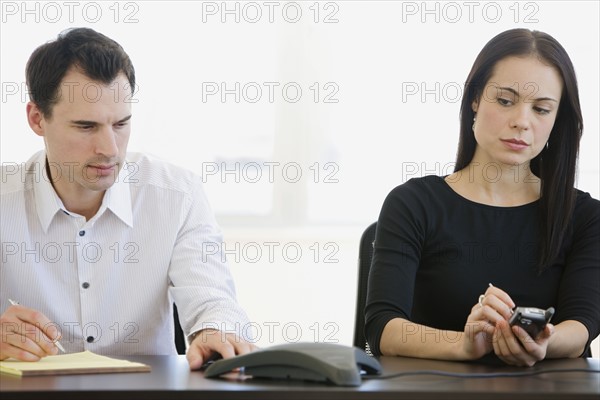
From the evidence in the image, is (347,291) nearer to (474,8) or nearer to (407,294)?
(474,8)

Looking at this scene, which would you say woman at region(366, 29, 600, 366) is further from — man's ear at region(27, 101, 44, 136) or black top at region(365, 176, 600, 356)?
man's ear at region(27, 101, 44, 136)

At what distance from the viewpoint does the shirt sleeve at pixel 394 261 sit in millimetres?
1879

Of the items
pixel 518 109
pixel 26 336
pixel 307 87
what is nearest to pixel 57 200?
pixel 26 336

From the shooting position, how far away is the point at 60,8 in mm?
4027

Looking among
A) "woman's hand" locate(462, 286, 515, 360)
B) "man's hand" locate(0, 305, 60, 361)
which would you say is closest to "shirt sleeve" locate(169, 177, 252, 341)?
"man's hand" locate(0, 305, 60, 361)

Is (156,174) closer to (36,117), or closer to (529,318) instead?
(36,117)

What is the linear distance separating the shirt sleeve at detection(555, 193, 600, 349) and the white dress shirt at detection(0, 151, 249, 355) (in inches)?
29.8

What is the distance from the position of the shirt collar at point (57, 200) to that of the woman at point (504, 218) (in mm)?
634

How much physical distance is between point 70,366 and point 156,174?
0.90 meters

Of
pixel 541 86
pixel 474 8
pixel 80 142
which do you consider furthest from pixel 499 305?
pixel 474 8

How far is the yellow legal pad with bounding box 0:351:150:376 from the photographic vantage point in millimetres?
1380

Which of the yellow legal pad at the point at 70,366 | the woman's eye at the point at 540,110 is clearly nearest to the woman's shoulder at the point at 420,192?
the woman's eye at the point at 540,110

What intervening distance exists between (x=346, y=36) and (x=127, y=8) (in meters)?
1.03

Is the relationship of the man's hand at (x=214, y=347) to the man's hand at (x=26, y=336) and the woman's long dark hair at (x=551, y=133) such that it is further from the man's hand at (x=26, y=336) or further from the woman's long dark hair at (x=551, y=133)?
the woman's long dark hair at (x=551, y=133)
